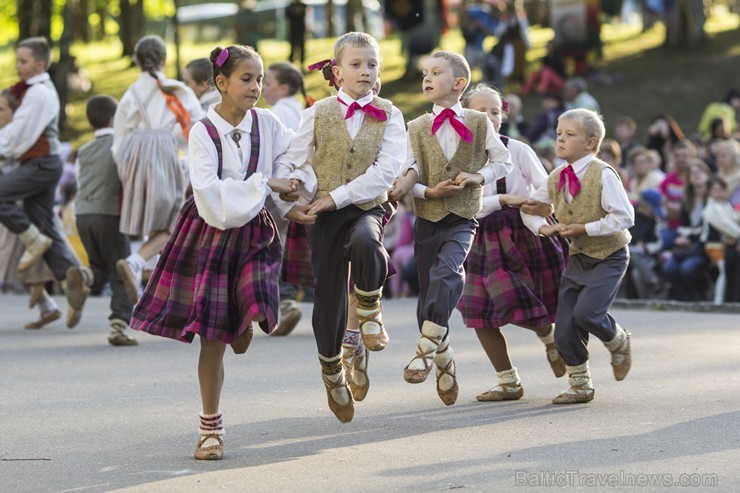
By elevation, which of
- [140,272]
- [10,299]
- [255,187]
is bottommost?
[10,299]

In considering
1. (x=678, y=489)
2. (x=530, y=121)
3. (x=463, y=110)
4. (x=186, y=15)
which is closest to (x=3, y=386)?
(x=463, y=110)

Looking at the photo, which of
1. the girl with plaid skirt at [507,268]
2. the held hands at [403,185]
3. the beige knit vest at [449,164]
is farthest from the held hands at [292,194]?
the girl with plaid skirt at [507,268]

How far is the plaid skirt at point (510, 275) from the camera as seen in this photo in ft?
26.4

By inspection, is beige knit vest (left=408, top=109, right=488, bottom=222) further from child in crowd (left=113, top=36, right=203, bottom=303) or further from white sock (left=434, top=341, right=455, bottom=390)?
child in crowd (left=113, top=36, right=203, bottom=303)

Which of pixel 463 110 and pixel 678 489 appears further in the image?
pixel 463 110

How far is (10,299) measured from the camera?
1627 centimetres

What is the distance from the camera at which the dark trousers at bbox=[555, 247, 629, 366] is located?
7727mm

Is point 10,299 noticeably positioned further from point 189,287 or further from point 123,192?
point 189,287

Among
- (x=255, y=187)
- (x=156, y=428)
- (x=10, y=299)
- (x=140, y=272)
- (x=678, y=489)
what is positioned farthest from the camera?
(x=10, y=299)

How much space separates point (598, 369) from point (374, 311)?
2985 mm

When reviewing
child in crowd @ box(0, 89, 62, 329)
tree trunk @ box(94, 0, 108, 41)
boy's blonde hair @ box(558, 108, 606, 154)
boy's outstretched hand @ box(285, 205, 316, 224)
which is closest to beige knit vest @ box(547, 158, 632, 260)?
boy's blonde hair @ box(558, 108, 606, 154)

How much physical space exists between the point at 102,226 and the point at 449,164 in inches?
176

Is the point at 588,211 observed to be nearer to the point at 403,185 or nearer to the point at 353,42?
the point at 403,185

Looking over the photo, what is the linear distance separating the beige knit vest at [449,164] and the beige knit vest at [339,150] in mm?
556
